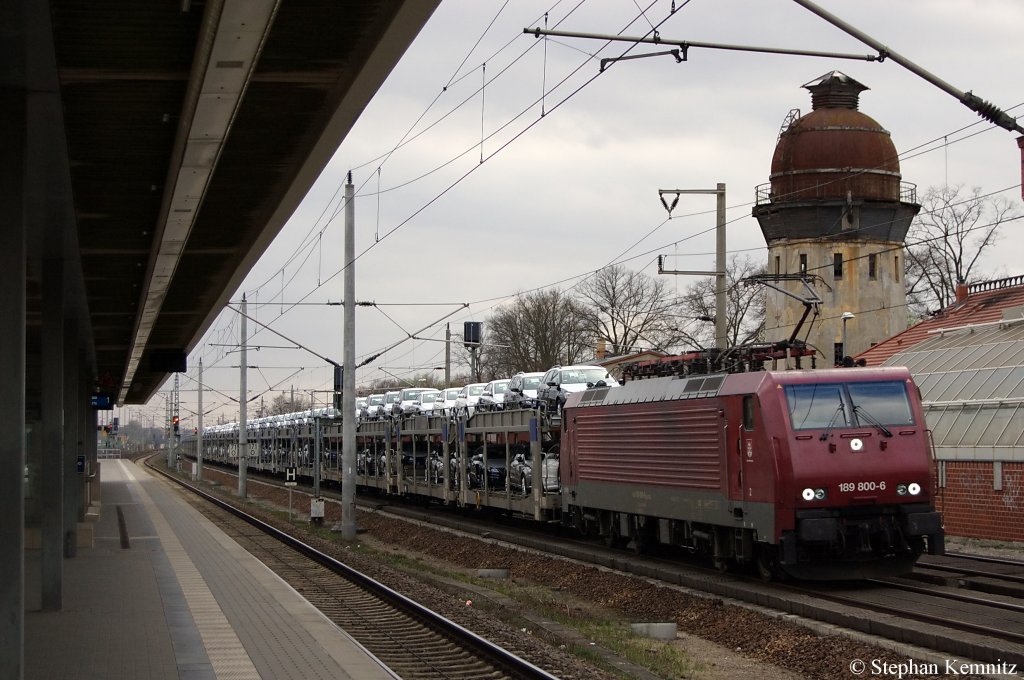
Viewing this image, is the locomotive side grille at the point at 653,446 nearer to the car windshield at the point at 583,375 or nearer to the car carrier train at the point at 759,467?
the car carrier train at the point at 759,467

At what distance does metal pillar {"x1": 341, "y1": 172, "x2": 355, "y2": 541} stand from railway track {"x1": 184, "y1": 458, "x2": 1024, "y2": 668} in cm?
1020

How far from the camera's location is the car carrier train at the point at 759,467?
53.5 feet

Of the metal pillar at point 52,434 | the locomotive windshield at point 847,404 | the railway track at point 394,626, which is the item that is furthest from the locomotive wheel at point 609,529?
the metal pillar at point 52,434

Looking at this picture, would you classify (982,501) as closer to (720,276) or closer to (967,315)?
(720,276)

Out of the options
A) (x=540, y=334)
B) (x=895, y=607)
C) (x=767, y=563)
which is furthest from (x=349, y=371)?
(x=540, y=334)

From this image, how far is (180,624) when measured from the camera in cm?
1512

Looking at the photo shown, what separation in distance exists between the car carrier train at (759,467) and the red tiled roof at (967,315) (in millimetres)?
15883

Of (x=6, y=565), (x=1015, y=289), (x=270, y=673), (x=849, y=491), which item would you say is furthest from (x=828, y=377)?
(x=1015, y=289)

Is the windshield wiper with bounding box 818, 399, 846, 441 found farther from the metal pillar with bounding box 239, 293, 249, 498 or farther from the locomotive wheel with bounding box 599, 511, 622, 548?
the metal pillar with bounding box 239, 293, 249, 498

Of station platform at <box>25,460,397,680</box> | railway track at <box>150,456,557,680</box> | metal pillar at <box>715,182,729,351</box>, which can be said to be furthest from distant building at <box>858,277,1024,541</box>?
station platform at <box>25,460,397,680</box>

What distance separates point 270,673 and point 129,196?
5.65 metres

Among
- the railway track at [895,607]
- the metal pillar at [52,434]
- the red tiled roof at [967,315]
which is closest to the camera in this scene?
the railway track at [895,607]

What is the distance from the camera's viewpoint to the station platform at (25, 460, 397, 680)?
475 inches

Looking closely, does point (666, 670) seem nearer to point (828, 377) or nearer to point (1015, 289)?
point (828, 377)
